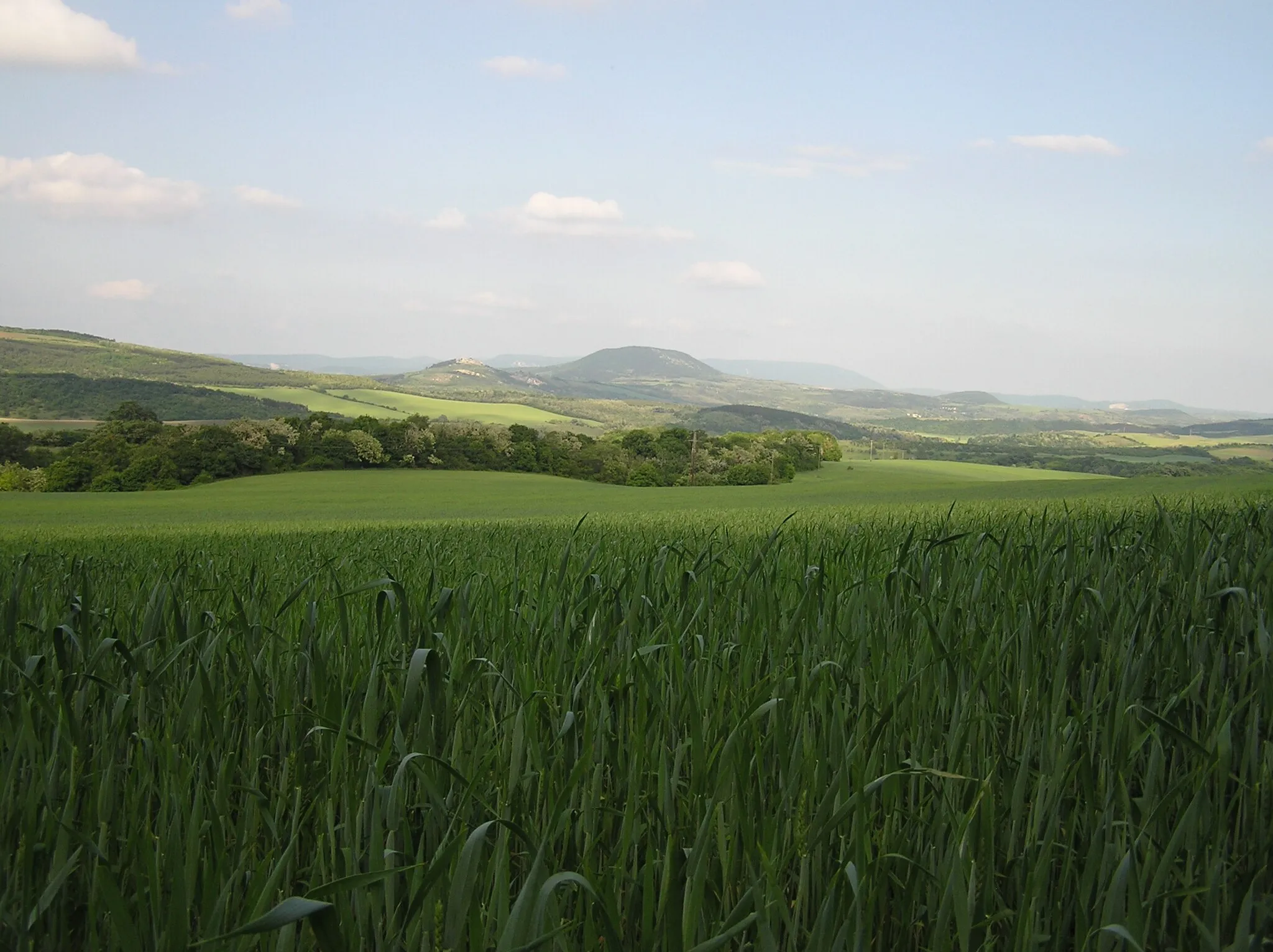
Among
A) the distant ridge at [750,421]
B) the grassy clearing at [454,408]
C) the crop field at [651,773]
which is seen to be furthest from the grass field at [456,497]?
the distant ridge at [750,421]

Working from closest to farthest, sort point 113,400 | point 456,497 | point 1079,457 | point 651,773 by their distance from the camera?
point 651,773 < point 456,497 < point 1079,457 < point 113,400

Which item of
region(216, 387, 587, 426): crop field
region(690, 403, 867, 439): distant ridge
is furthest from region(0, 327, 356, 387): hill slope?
region(690, 403, 867, 439): distant ridge

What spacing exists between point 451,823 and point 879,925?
712 millimetres

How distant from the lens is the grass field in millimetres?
31406

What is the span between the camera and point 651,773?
1.82 metres

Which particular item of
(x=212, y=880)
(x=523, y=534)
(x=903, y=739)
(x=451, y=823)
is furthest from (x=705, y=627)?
(x=523, y=534)

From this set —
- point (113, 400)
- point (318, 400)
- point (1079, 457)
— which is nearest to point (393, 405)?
point (318, 400)

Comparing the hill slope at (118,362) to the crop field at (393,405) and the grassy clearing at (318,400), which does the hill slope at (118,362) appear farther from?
the crop field at (393,405)

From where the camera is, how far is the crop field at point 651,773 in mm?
1328

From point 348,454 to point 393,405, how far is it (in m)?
53.8

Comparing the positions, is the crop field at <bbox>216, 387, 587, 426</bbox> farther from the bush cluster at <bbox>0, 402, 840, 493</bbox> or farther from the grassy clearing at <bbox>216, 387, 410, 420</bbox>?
the bush cluster at <bbox>0, 402, 840, 493</bbox>

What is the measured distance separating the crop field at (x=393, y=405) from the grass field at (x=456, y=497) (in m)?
49.0

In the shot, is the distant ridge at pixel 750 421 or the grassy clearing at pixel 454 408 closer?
the grassy clearing at pixel 454 408

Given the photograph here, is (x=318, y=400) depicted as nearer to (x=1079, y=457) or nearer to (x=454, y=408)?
(x=454, y=408)
